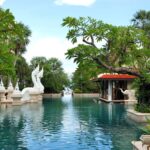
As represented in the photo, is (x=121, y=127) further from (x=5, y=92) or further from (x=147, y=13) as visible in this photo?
(x=147, y=13)

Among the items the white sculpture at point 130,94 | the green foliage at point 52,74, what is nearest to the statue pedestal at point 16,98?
the white sculpture at point 130,94

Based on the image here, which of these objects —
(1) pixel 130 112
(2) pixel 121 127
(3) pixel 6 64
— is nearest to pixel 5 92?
(1) pixel 130 112

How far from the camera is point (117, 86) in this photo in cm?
4659

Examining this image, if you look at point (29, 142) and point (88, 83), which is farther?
point (88, 83)

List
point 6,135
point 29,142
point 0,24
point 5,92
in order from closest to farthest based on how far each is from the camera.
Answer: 1. point 0,24
2. point 29,142
3. point 6,135
4. point 5,92

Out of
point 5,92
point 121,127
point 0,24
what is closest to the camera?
point 0,24

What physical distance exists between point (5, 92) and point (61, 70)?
30.2 meters

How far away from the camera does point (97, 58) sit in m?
20.8

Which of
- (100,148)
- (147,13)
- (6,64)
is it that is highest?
(147,13)

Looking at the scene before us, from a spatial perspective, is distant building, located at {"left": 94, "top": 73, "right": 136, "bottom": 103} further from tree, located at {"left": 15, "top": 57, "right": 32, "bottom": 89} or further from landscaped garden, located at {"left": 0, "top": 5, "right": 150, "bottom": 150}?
landscaped garden, located at {"left": 0, "top": 5, "right": 150, "bottom": 150}

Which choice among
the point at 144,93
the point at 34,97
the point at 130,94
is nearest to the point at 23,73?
the point at 34,97

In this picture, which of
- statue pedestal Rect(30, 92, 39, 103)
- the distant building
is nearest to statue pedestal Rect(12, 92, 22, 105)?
statue pedestal Rect(30, 92, 39, 103)

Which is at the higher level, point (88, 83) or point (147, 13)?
point (147, 13)

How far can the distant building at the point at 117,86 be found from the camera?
43.7 m
